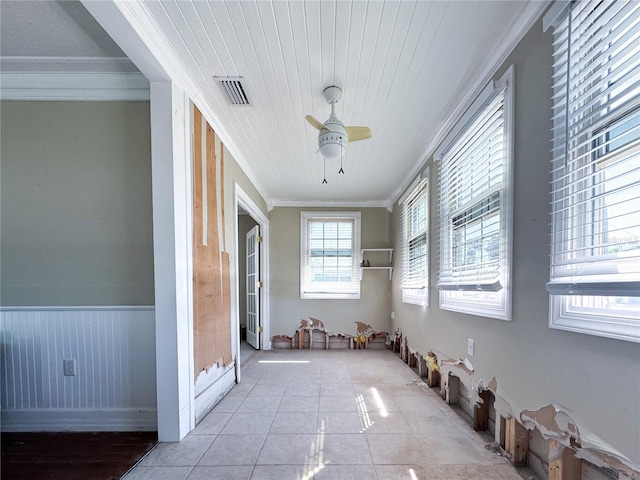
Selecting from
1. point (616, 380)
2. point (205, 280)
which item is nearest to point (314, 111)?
point (205, 280)

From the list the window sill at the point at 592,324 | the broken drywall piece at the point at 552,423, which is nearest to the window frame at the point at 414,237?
the broken drywall piece at the point at 552,423

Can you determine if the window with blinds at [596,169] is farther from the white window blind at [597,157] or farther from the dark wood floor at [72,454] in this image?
the dark wood floor at [72,454]

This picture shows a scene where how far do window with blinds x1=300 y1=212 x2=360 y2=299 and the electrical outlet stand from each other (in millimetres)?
3279

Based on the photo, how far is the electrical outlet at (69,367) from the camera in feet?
6.80

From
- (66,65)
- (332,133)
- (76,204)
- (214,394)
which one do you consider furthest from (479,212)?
(66,65)

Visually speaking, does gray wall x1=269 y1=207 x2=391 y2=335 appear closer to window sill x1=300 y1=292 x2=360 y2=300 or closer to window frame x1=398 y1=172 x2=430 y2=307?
window sill x1=300 y1=292 x2=360 y2=300

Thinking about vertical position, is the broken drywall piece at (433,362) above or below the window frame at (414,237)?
below

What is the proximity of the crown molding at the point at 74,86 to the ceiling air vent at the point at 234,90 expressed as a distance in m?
0.57

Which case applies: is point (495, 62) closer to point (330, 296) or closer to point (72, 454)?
point (72, 454)

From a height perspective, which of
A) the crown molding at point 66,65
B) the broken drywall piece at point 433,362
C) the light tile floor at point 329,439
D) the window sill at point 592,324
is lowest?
the light tile floor at point 329,439

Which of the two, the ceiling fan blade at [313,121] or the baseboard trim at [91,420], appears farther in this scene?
the baseboard trim at [91,420]

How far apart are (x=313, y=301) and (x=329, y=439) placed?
3080mm

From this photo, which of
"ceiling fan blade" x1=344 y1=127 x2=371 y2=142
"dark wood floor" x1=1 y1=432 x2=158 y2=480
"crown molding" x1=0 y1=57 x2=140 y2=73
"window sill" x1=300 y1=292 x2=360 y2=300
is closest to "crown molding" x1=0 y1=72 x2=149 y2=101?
"crown molding" x1=0 y1=57 x2=140 y2=73

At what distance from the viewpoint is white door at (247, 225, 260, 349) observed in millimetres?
4746
